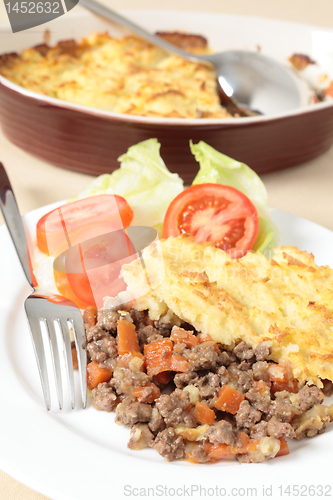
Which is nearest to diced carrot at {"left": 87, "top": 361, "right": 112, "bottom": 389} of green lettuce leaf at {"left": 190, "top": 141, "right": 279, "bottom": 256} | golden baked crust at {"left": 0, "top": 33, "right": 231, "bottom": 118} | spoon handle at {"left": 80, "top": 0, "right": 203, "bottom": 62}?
green lettuce leaf at {"left": 190, "top": 141, "right": 279, "bottom": 256}

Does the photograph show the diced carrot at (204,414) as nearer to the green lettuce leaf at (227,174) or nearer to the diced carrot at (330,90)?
the green lettuce leaf at (227,174)

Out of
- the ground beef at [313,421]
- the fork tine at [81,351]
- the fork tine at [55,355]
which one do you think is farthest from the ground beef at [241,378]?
the fork tine at [55,355]

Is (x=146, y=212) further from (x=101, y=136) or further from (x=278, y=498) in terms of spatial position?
(x=278, y=498)

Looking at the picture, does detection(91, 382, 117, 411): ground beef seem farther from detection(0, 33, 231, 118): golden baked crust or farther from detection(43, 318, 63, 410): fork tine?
detection(0, 33, 231, 118): golden baked crust

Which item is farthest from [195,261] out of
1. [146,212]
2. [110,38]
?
[110,38]

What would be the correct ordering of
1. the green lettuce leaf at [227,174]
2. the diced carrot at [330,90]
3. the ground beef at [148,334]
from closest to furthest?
the ground beef at [148,334]
the green lettuce leaf at [227,174]
the diced carrot at [330,90]

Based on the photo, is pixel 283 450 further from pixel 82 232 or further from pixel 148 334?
pixel 82 232

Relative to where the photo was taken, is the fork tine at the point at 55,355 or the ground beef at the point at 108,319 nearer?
the fork tine at the point at 55,355
